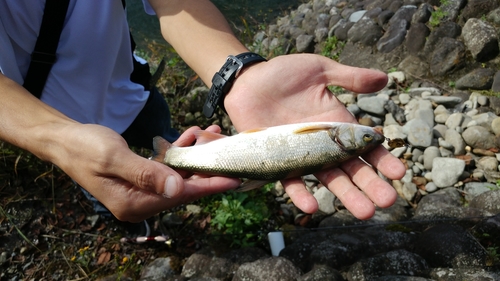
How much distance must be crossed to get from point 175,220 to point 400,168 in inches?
132

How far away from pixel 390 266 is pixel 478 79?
400 cm

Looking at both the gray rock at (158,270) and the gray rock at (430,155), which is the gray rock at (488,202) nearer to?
the gray rock at (430,155)

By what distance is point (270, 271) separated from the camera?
3.53 m

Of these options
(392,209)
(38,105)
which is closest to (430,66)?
(392,209)

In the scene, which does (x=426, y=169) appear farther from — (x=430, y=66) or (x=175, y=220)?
(x=175, y=220)

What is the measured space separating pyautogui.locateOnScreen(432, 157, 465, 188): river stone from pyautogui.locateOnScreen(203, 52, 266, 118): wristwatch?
307cm

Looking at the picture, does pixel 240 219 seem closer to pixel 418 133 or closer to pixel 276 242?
pixel 276 242

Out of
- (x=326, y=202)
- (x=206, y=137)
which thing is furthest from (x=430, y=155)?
(x=206, y=137)

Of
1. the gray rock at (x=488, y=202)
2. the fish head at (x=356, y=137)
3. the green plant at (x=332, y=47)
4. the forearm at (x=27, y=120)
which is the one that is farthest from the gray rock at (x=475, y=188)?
the forearm at (x=27, y=120)

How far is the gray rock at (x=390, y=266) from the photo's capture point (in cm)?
334

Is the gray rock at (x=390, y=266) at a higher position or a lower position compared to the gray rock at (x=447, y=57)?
lower

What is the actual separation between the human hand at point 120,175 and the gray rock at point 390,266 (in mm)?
1692

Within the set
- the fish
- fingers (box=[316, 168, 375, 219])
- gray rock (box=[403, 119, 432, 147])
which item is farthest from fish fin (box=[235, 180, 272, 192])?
gray rock (box=[403, 119, 432, 147])

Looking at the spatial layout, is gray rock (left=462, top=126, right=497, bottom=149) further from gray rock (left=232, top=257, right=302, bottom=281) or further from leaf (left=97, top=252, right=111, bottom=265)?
leaf (left=97, top=252, right=111, bottom=265)
